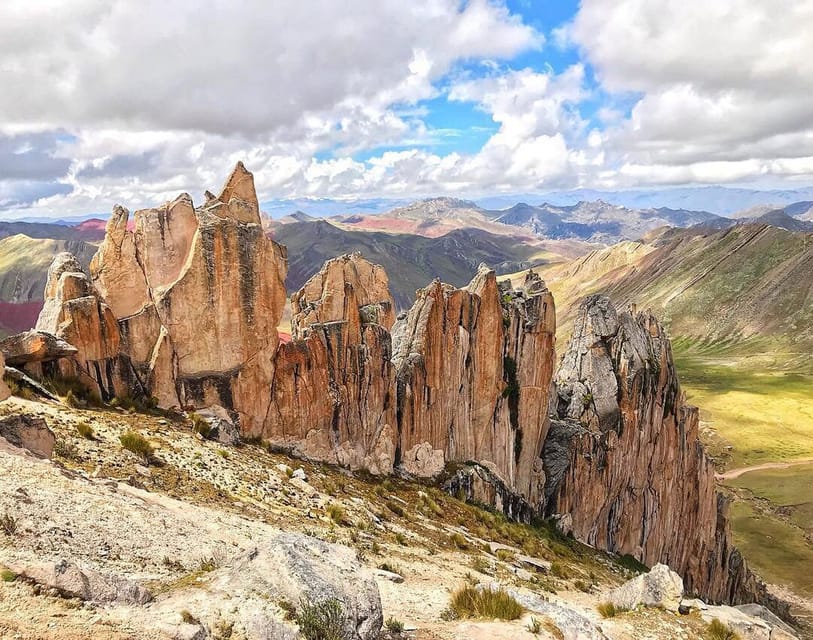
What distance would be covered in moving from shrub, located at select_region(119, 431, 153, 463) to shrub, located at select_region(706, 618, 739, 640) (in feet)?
74.7

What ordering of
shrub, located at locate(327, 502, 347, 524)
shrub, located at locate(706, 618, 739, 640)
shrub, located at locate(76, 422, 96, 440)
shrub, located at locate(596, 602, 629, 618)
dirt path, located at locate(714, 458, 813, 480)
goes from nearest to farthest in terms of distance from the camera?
shrub, located at locate(706, 618, 739, 640) → shrub, located at locate(596, 602, 629, 618) → shrub, located at locate(76, 422, 96, 440) → shrub, located at locate(327, 502, 347, 524) → dirt path, located at locate(714, 458, 813, 480)

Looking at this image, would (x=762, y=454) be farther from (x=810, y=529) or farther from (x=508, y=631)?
(x=508, y=631)

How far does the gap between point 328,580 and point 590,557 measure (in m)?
36.1

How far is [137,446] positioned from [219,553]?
8.80 metres

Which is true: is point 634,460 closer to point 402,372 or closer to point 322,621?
point 402,372

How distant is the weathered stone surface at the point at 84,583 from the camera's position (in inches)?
455

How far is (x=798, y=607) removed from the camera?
6844cm

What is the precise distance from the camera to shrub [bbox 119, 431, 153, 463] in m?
23.2

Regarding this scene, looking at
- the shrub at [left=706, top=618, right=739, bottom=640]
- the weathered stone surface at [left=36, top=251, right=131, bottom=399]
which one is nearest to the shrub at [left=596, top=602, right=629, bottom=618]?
the shrub at [left=706, top=618, right=739, bottom=640]

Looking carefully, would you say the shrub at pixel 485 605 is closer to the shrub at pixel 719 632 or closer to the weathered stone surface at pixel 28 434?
the shrub at pixel 719 632

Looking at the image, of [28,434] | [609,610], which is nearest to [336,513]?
[609,610]

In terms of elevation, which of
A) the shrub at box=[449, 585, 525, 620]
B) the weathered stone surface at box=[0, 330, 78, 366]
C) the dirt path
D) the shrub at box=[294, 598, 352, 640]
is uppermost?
the weathered stone surface at box=[0, 330, 78, 366]

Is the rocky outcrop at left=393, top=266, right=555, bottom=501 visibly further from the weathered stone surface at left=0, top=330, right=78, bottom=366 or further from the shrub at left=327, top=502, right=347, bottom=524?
the weathered stone surface at left=0, top=330, right=78, bottom=366

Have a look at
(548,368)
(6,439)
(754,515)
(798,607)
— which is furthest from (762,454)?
(6,439)
